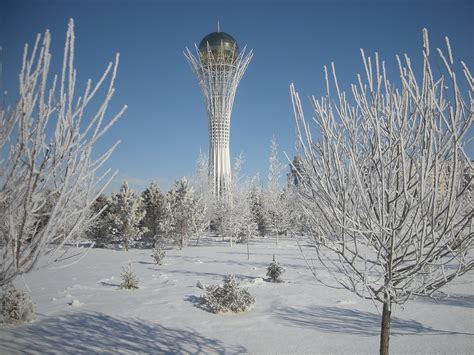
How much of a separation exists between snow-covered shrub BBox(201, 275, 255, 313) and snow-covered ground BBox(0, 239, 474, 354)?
0.84 ft

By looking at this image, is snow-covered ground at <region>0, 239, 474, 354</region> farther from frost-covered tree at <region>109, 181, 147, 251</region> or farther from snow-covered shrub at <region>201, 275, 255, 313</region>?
frost-covered tree at <region>109, 181, 147, 251</region>

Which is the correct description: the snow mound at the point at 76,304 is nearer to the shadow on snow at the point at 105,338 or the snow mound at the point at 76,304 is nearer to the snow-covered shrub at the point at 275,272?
the shadow on snow at the point at 105,338

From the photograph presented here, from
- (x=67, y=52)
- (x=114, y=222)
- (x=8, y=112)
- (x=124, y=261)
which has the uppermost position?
(x=67, y=52)

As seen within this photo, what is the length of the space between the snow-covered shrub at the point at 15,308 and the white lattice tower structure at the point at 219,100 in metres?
34.5

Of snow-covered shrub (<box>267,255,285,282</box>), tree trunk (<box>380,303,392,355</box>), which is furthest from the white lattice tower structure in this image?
tree trunk (<box>380,303,392,355</box>)

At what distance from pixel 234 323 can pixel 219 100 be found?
123ft

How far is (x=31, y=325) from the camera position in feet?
25.2

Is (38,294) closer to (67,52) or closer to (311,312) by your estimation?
(311,312)

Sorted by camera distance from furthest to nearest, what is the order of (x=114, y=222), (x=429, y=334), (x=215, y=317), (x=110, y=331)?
(x=114, y=222) < (x=215, y=317) < (x=110, y=331) < (x=429, y=334)

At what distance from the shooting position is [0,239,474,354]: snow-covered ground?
253 inches

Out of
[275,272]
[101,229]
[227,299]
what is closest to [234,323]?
[227,299]

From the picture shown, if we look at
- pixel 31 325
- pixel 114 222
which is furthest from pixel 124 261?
pixel 31 325

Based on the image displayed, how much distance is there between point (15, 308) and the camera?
787 cm

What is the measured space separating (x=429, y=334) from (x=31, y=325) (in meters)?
9.78
